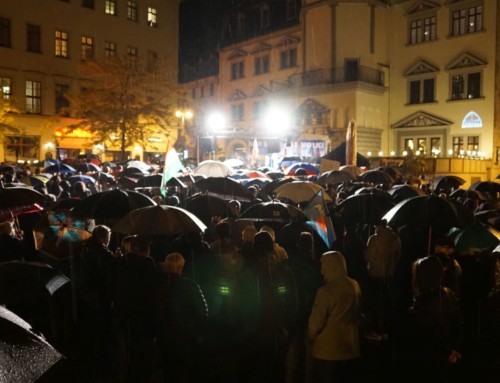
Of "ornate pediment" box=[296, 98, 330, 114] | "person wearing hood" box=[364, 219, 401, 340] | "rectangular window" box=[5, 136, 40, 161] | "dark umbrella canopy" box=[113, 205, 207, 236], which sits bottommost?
"person wearing hood" box=[364, 219, 401, 340]

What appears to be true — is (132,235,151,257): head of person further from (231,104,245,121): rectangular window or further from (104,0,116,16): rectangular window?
(231,104,245,121): rectangular window

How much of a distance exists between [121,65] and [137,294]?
99.1 feet

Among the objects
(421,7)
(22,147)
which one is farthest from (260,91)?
(22,147)

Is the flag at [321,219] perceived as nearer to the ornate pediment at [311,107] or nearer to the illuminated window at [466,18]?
the ornate pediment at [311,107]

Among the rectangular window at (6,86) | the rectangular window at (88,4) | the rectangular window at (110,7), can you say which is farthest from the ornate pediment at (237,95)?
the rectangular window at (6,86)

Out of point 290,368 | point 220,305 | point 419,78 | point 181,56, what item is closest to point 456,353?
point 290,368

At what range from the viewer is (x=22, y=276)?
173 inches

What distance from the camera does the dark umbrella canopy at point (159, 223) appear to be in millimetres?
6668

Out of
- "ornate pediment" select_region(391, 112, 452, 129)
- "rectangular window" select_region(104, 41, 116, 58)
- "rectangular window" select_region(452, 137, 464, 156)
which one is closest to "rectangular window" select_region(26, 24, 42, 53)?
"rectangular window" select_region(104, 41, 116, 58)

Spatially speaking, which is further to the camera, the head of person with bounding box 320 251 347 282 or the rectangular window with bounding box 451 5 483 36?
the rectangular window with bounding box 451 5 483 36

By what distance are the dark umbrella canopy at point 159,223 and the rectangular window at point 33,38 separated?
35.5 metres

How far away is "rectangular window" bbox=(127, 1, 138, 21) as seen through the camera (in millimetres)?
42844

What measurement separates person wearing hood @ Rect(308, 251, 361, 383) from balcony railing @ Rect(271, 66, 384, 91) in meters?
32.2

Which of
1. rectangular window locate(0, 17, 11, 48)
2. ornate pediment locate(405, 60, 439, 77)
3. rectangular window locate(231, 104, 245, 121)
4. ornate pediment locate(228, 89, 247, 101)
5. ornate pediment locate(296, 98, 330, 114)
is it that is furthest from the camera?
rectangular window locate(231, 104, 245, 121)
